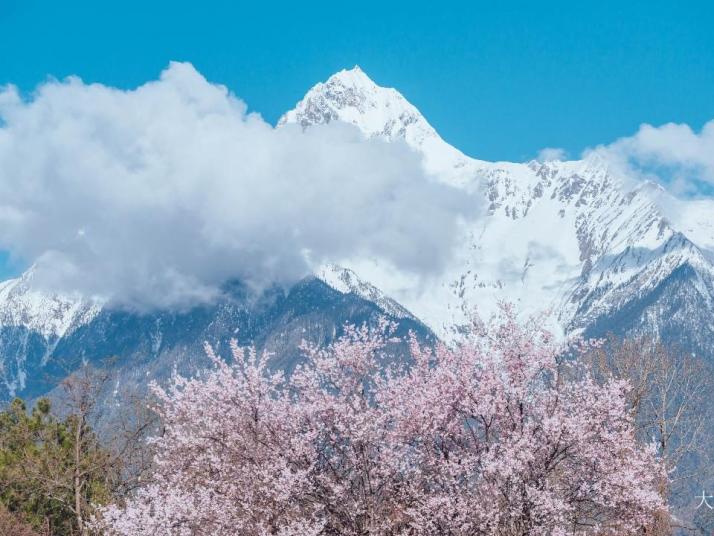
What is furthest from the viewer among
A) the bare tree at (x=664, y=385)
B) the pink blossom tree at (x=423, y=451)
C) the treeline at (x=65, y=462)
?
the bare tree at (x=664, y=385)

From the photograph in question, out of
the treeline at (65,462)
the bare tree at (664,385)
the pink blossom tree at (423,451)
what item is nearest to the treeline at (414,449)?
the pink blossom tree at (423,451)

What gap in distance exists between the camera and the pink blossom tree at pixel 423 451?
61.5 ft

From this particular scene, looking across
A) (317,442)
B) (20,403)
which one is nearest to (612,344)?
(317,442)

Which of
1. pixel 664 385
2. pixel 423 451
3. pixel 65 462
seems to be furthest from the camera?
pixel 664 385

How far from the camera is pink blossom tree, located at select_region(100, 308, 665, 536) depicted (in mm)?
18750

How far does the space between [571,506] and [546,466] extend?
1.08 meters

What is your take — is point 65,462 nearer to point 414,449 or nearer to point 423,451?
point 414,449

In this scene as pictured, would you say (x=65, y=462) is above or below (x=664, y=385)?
below

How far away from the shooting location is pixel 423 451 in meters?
19.8

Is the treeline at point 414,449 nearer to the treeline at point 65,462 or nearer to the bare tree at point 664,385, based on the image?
the treeline at point 65,462

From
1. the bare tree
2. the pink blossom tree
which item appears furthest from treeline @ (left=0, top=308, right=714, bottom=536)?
the bare tree

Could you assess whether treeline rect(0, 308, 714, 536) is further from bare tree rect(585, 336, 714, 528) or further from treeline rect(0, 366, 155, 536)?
bare tree rect(585, 336, 714, 528)

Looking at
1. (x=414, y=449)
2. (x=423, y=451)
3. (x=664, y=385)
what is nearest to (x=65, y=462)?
(x=414, y=449)

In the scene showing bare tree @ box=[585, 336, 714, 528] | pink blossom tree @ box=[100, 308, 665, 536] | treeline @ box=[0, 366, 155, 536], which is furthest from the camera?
bare tree @ box=[585, 336, 714, 528]
